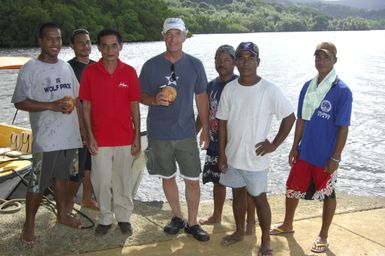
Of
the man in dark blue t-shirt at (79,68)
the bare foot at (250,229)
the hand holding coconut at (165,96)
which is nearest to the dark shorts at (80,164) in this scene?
the man in dark blue t-shirt at (79,68)

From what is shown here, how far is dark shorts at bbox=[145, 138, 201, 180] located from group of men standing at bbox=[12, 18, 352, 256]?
0.04ft

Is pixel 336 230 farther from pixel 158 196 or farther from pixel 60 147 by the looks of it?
pixel 158 196

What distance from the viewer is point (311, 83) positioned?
4.73m

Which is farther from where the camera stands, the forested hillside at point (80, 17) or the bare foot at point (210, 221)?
the forested hillside at point (80, 17)

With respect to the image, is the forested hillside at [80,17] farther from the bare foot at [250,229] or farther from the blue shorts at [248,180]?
the blue shorts at [248,180]

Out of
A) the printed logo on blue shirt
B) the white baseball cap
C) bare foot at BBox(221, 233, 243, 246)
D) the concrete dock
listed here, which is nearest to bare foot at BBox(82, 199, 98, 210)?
the concrete dock

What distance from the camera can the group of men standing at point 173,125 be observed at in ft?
14.4

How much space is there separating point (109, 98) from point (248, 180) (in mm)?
1570

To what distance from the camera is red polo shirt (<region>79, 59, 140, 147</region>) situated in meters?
4.61

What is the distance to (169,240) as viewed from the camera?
4.80 meters

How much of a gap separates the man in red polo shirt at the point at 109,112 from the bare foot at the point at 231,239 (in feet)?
4.00

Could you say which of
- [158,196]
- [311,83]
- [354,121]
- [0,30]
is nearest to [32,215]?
[311,83]

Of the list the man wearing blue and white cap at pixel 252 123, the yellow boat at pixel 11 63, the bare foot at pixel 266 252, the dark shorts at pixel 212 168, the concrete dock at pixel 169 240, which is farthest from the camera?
the yellow boat at pixel 11 63

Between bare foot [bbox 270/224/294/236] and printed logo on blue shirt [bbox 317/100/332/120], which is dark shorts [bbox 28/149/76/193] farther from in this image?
printed logo on blue shirt [bbox 317/100/332/120]
